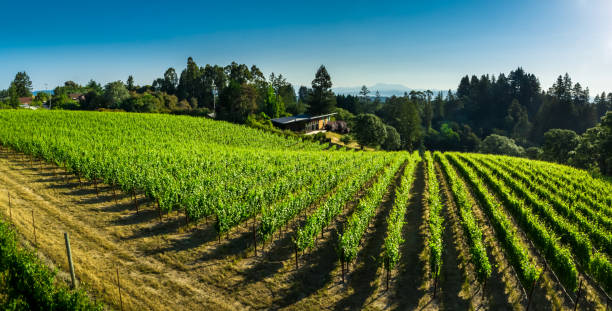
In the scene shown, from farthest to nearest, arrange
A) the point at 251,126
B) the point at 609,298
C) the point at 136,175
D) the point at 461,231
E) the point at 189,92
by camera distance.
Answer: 1. the point at 189,92
2. the point at 251,126
3. the point at 136,175
4. the point at 461,231
5. the point at 609,298

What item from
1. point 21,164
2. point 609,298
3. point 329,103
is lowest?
point 609,298

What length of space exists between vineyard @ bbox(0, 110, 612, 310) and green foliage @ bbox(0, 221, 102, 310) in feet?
2.14

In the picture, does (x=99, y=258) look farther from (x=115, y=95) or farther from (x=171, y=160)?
(x=115, y=95)

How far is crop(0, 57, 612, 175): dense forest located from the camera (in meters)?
60.0

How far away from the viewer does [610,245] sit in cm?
1412

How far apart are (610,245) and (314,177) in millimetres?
18628

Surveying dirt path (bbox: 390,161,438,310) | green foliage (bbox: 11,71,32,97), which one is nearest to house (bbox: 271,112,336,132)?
dirt path (bbox: 390,161,438,310)

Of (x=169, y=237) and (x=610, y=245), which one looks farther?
(x=169, y=237)

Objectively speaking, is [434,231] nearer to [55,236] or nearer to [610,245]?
[610,245]

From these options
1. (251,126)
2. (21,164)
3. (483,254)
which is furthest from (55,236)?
(251,126)

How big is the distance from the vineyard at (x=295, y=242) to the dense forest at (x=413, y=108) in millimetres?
37187

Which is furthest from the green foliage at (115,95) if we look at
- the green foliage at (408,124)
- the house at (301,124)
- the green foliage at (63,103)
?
the green foliage at (408,124)

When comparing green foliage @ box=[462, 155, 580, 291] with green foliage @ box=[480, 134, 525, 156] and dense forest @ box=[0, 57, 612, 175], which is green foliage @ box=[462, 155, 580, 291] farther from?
green foliage @ box=[480, 134, 525, 156]

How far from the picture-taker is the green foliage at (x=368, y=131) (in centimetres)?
5962
